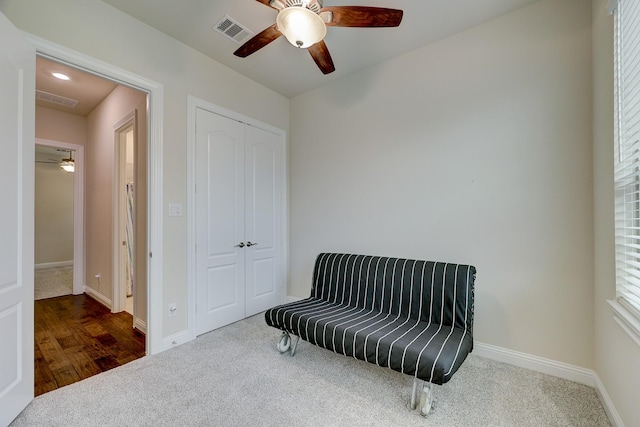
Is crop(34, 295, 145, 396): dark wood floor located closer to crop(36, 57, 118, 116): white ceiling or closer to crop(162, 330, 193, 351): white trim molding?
crop(162, 330, 193, 351): white trim molding

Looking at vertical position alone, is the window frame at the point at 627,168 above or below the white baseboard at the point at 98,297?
above

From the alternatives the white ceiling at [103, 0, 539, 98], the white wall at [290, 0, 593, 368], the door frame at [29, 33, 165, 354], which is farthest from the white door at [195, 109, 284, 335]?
the white wall at [290, 0, 593, 368]

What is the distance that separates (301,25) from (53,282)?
616 centimetres

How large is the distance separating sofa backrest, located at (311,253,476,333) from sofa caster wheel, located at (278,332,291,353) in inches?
20.8

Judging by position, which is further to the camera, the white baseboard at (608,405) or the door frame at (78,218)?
the door frame at (78,218)

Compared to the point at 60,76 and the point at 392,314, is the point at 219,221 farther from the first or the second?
the point at 60,76

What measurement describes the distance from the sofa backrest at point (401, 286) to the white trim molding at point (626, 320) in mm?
733

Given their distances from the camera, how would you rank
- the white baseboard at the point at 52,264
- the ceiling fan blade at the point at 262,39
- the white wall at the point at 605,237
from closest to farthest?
1. the white wall at the point at 605,237
2. the ceiling fan blade at the point at 262,39
3. the white baseboard at the point at 52,264

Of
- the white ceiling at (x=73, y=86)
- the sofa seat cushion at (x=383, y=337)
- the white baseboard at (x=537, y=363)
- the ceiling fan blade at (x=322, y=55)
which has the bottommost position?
the white baseboard at (x=537, y=363)

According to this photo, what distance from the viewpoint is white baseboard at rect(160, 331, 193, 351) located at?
244 centimetres

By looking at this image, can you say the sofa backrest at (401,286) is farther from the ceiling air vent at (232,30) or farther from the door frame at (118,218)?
the door frame at (118,218)

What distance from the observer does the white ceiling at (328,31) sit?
6.92 feet

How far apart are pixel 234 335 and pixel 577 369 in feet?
9.16

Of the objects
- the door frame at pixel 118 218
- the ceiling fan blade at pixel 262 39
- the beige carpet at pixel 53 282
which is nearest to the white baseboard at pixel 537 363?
the ceiling fan blade at pixel 262 39
